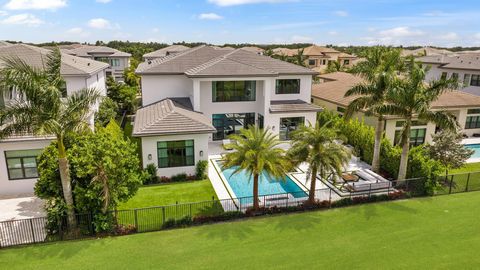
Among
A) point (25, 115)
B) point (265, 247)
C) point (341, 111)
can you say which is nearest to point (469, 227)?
point (265, 247)

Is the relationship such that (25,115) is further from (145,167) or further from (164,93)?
(164,93)

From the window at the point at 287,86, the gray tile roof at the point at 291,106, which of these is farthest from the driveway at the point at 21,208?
the window at the point at 287,86

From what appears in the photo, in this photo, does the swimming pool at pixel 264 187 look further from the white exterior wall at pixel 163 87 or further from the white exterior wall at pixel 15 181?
the white exterior wall at pixel 15 181

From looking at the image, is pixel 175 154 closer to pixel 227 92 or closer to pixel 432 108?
pixel 227 92

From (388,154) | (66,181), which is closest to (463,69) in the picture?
(388,154)

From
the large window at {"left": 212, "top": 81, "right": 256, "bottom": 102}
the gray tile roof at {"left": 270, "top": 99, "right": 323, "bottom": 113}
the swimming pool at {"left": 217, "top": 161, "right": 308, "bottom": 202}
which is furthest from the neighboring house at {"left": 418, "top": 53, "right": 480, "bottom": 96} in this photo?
the swimming pool at {"left": 217, "top": 161, "right": 308, "bottom": 202}
